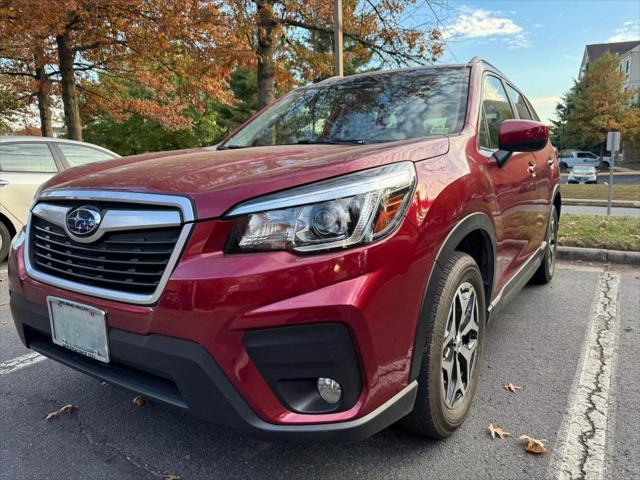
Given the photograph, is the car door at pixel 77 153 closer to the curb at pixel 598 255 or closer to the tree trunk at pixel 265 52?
the tree trunk at pixel 265 52

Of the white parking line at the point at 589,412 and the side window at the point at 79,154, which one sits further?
Answer: the side window at the point at 79,154

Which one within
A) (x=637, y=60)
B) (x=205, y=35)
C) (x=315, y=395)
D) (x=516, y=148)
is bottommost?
(x=315, y=395)

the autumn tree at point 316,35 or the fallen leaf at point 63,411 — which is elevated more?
the autumn tree at point 316,35

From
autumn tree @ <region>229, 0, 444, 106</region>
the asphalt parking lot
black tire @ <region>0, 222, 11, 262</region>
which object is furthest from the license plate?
autumn tree @ <region>229, 0, 444, 106</region>

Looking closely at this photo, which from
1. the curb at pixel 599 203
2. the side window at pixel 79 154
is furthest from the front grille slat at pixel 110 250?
the curb at pixel 599 203

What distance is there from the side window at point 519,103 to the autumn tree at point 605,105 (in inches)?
1515

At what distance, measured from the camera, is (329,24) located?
32.1 feet

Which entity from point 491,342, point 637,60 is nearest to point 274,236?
point 491,342

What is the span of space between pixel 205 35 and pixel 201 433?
9628mm

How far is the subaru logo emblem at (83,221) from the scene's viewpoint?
1.83 metres

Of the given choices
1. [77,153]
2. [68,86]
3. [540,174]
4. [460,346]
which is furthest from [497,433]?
[68,86]

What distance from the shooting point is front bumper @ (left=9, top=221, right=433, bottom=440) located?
1.53m

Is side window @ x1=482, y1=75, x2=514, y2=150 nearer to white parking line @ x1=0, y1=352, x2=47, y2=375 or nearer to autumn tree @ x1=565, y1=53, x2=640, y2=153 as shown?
white parking line @ x1=0, y1=352, x2=47, y2=375

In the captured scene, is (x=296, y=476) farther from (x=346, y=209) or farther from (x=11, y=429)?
(x=11, y=429)
